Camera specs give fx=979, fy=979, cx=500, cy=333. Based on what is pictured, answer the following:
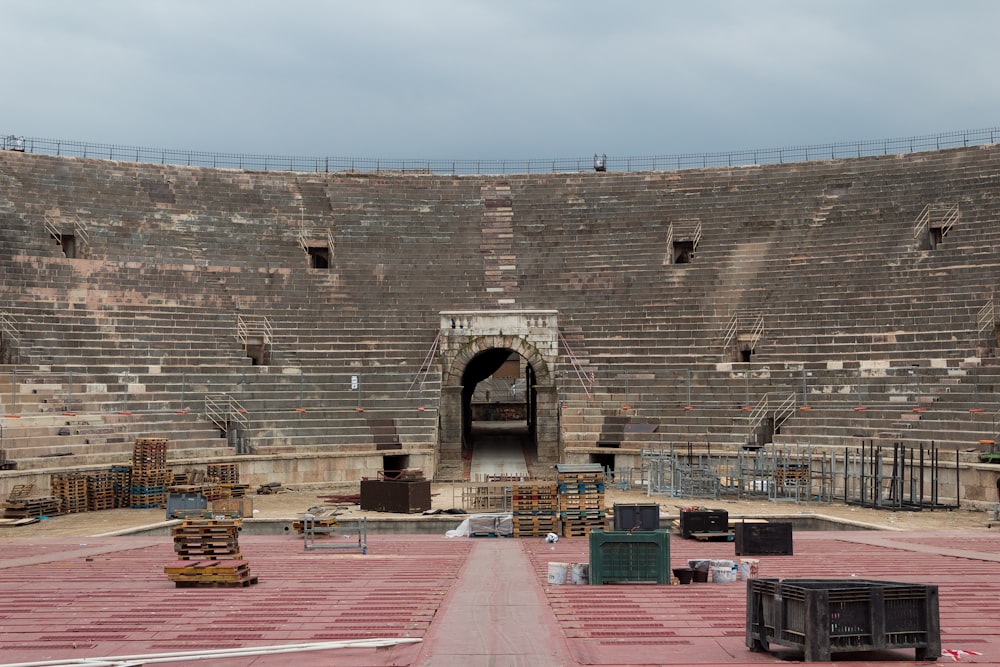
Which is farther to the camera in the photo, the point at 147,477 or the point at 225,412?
the point at 225,412

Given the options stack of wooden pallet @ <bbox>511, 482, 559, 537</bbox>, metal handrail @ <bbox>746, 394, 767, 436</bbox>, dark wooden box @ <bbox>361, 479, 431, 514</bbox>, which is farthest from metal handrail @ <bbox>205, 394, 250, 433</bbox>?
metal handrail @ <bbox>746, 394, 767, 436</bbox>

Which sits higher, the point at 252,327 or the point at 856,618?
the point at 252,327

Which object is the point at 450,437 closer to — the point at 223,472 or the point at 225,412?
the point at 225,412

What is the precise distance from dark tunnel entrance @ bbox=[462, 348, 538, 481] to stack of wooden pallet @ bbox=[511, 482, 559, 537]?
7896 mm

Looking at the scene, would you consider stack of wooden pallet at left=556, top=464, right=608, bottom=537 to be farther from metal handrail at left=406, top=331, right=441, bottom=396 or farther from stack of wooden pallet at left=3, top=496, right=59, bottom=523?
metal handrail at left=406, top=331, right=441, bottom=396

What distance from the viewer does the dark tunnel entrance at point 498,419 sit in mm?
32062

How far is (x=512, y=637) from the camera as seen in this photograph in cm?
910

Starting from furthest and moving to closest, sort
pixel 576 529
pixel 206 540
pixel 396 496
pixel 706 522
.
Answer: pixel 396 496, pixel 576 529, pixel 706 522, pixel 206 540

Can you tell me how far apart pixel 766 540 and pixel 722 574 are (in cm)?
316

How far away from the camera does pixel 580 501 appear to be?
60.8 feet

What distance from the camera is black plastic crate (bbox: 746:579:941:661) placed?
7.89 meters

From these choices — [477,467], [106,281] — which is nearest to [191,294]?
[106,281]

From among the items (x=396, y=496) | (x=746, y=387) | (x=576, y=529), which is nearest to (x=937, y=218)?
(x=746, y=387)

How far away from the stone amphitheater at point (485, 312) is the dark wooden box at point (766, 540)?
9407 millimetres
